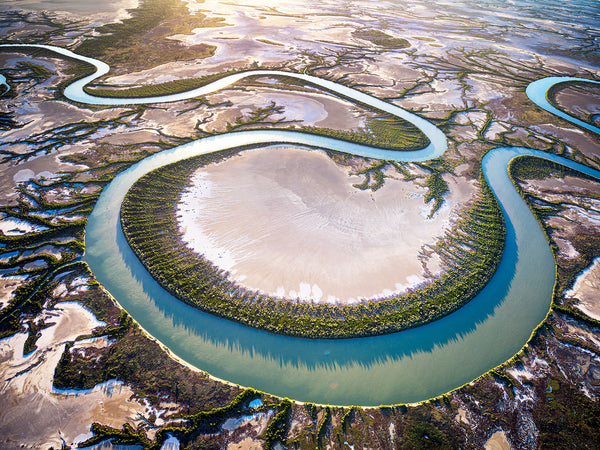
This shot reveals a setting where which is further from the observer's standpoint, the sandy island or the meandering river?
the sandy island

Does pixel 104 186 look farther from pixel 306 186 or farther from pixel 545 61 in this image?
pixel 545 61

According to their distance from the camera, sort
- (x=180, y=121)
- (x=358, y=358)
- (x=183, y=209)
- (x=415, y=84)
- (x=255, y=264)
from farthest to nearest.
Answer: (x=415, y=84) < (x=180, y=121) < (x=183, y=209) < (x=255, y=264) < (x=358, y=358)

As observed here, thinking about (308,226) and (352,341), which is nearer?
(352,341)

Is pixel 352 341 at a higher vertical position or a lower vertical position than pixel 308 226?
lower

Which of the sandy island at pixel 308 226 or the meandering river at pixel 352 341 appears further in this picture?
the sandy island at pixel 308 226

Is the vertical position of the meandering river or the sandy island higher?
the sandy island

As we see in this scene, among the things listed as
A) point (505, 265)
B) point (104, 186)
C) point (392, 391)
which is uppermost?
point (104, 186)

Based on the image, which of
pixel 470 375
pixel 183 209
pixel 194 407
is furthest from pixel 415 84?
pixel 194 407

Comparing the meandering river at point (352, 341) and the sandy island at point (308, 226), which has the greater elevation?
the sandy island at point (308, 226)
